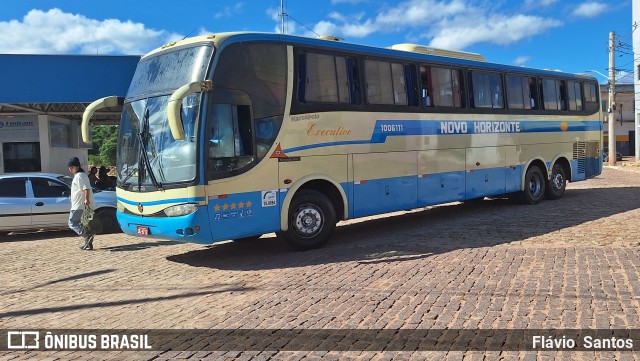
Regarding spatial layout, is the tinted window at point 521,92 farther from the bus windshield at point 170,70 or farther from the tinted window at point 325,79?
the bus windshield at point 170,70

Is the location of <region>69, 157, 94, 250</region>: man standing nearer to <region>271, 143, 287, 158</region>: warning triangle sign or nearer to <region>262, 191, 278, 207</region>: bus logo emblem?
<region>262, 191, 278, 207</region>: bus logo emblem

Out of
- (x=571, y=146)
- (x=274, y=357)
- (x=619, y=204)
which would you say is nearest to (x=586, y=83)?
(x=571, y=146)

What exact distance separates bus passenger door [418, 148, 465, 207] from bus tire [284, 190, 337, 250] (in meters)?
2.56

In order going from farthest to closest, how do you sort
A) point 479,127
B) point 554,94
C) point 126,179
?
1. point 554,94
2. point 479,127
3. point 126,179

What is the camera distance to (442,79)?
37.6ft

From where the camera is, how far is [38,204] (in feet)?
38.8

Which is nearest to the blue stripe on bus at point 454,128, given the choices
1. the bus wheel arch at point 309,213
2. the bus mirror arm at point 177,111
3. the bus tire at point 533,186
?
the bus wheel arch at point 309,213

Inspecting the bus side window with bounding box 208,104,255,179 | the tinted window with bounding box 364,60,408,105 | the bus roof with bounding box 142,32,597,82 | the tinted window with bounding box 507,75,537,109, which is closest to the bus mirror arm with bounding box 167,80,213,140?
the bus side window with bounding box 208,104,255,179

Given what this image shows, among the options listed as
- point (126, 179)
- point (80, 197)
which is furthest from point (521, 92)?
point (80, 197)

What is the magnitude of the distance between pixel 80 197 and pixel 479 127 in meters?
8.46

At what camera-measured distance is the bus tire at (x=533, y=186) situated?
14164 mm

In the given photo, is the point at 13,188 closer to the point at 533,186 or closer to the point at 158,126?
the point at 158,126

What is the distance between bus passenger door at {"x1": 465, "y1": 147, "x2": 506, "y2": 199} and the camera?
12156 mm

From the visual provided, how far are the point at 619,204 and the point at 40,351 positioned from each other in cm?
1345
